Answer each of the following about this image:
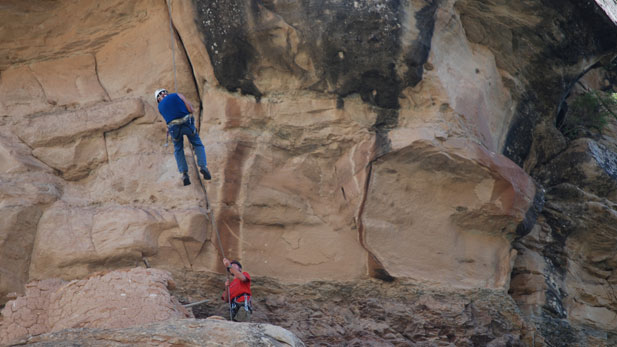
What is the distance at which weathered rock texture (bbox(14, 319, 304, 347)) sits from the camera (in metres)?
7.31

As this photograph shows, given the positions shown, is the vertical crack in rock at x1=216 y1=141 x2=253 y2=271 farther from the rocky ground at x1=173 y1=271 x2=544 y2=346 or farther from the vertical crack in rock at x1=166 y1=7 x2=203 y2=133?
the vertical crack in rock at x1=166 y1=7 x2=203 y2=133

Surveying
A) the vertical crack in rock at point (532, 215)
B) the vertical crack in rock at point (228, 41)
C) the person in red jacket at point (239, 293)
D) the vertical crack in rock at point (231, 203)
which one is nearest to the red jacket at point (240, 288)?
the person in red jacket at point (239, 293)

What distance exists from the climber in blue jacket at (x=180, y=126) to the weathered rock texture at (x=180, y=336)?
253 cm

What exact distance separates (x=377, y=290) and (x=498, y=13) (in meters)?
4.29

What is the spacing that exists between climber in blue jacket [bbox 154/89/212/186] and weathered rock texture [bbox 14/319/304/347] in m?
2.53

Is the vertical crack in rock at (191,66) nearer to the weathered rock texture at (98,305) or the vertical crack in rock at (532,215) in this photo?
the weathered rock texture at (98,305)

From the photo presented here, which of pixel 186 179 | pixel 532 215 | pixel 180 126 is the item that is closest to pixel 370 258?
pixel 532 215

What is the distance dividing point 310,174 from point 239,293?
80.0 inches

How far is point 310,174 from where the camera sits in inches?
416

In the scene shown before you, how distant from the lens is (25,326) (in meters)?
8.82

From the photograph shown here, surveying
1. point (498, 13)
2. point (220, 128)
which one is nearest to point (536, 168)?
point (498, 13)

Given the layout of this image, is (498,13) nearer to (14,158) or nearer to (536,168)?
(536,168)

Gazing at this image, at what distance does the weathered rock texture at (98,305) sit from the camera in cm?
846

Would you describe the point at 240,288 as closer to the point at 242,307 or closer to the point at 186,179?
the point at 242,307
